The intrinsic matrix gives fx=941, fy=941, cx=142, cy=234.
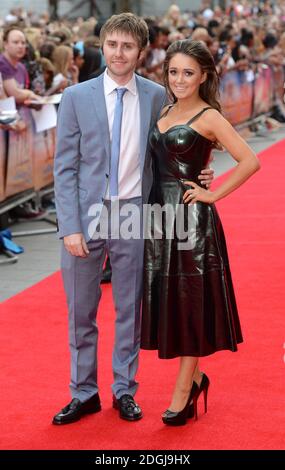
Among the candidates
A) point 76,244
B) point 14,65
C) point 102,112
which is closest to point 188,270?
point 76,244

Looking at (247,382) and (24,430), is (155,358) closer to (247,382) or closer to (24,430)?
Result: (247,382)

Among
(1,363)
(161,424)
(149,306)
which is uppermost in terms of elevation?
(149,306)

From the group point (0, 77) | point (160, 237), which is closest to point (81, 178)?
point (160, 237)

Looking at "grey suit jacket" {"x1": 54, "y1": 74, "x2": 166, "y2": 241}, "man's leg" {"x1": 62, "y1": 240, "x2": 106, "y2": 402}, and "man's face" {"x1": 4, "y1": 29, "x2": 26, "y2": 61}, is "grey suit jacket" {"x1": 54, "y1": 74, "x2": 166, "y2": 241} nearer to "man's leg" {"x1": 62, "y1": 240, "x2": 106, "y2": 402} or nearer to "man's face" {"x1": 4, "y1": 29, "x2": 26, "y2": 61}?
"man's leg" {"x1": 62, "y1": 240, "x2": 106, "y2": 402}

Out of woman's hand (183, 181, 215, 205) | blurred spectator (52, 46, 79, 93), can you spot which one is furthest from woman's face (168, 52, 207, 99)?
blurred spectator (52, 46, 79, 93)

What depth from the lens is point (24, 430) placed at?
4.24 metres

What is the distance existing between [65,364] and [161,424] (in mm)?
1064

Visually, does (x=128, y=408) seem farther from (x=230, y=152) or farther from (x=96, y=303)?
(x=230, y=152)

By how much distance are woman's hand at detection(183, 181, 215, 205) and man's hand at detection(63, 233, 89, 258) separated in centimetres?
49

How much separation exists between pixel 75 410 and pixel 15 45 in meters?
5.15

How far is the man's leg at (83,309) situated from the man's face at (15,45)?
191 inches

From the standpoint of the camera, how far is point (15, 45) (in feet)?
28.6
